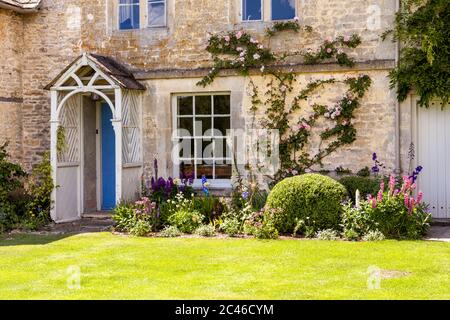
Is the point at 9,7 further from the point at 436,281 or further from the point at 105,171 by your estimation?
the point at 436,281

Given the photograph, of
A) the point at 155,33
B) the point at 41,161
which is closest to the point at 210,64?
the point at 155,33

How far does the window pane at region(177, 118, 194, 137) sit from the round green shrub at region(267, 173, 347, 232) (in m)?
3.24

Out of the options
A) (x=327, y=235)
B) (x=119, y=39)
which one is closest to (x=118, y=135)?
(x=119, y=39)

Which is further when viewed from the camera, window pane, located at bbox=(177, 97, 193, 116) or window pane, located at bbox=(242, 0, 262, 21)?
window pane, located at bbox=(177, 97, 193, 116)

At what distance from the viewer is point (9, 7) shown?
14.1 metres

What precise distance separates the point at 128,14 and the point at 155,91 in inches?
71.9

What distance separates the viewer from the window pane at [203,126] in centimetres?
1379

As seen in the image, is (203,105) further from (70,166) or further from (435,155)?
(435,155)

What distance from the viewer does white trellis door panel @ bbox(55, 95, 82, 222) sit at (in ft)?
44.9

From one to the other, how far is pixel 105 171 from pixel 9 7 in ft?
Answer: 13.1

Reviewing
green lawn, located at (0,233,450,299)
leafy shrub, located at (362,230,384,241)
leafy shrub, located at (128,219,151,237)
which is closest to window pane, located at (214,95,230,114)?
leafy shrub, located at (128,219,151,237)

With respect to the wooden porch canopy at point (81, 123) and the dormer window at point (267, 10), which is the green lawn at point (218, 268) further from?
the dormer window at point (267, 10)

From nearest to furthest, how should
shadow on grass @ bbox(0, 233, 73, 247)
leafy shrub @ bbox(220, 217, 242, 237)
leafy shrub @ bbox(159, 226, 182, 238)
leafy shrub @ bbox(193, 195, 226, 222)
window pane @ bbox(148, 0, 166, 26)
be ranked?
shadow on grass @ bbox(0, 233, 73, 247)
leafy shrub @ bbox(220, 217, 242, 237)
leafy shrub @ bbox(159, 226, 182, 238)
leafy shrub @ bbox(193, 195, 226, 222)
window pane @ bbox(148, 0, 166, 26)

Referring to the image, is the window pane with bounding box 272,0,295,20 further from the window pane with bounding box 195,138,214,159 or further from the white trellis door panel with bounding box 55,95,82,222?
the white trellis door panel with bounding box 55,95,82,222
